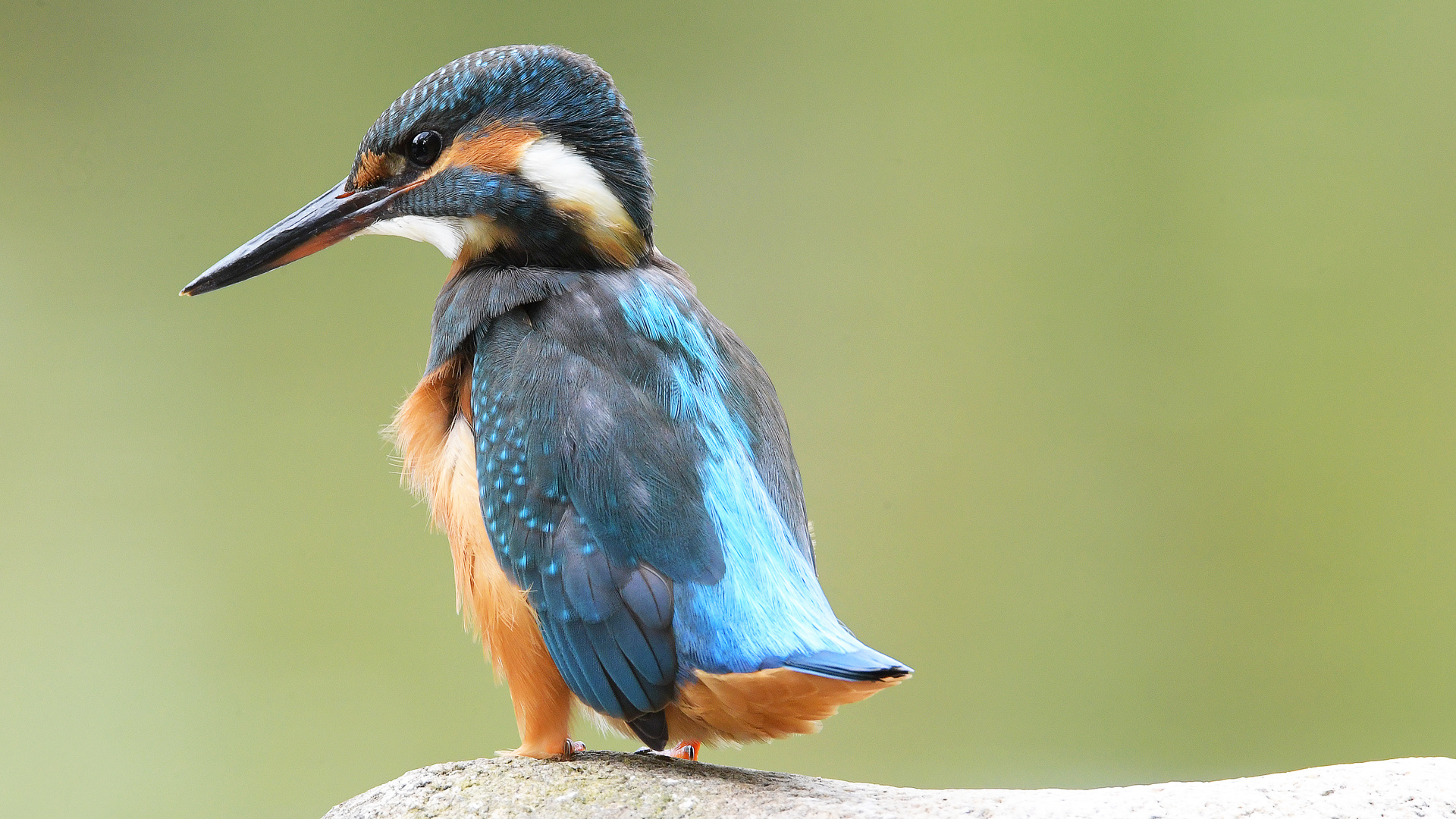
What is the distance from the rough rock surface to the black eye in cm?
71

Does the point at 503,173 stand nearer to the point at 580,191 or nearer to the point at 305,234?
the point at 580,191

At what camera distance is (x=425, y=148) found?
1412mm

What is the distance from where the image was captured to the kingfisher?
4.06 feet

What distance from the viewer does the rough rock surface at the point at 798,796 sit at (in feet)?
4.13

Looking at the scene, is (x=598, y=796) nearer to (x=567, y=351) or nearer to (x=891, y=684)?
(x=891, y=684)

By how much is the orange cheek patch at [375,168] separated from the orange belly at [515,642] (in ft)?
0.80

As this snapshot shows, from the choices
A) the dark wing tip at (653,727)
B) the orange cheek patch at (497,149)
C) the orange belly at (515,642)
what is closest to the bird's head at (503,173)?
the orange cheek patch at (497,149)

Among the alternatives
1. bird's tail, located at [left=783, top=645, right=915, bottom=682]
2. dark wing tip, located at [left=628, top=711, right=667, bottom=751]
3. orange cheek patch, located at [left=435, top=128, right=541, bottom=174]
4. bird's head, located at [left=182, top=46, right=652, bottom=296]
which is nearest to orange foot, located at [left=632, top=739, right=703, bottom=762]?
dark wing tip, located at [left=628, top=711, right=667, bottom=751]

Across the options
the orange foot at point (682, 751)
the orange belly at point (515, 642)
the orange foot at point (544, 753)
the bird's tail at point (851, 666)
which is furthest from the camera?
the orange foot at point (682, 751)

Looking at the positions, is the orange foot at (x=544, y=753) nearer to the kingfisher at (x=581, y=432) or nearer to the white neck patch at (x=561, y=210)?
the kingfisher at (x=581, y=432)

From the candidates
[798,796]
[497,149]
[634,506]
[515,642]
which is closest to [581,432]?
[634,506]

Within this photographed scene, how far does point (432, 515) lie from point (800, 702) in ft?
1.71

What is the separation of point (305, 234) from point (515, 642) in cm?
58

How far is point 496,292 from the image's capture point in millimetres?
1395
